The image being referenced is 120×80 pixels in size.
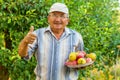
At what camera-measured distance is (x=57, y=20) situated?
10.7 feet

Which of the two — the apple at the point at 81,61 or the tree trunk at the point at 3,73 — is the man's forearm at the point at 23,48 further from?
the tree trunk at the point at 3,73

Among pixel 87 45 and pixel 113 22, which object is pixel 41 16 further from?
pixel 113 22

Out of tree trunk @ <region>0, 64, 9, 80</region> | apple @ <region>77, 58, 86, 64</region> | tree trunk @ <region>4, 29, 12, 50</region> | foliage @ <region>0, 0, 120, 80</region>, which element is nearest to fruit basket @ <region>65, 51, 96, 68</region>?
apple @ <region>77, 58, 86, 64</region>

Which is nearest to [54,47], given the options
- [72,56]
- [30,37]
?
[72,56]

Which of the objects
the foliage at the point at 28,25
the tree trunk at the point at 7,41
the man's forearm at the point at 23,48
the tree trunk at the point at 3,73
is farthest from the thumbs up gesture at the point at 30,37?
the tree trunk at the point at 3,73

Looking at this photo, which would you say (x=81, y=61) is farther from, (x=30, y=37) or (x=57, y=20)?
(x=30, y=37)

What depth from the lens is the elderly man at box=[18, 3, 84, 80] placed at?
3.29 m

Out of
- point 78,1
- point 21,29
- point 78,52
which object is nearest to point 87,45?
point 78,1

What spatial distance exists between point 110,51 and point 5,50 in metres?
1.95

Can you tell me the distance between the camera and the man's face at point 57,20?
3264mm

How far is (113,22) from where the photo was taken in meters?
5.81

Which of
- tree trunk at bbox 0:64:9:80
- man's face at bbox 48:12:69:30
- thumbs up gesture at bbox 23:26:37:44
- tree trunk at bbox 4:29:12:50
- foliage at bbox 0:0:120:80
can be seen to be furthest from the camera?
tree trunk at bbox 0:64:9:80

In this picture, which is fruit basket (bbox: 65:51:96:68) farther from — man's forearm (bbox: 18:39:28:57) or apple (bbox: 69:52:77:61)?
man's forearm (bbox: 18:39:28:57)

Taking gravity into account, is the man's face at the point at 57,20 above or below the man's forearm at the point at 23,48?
above
